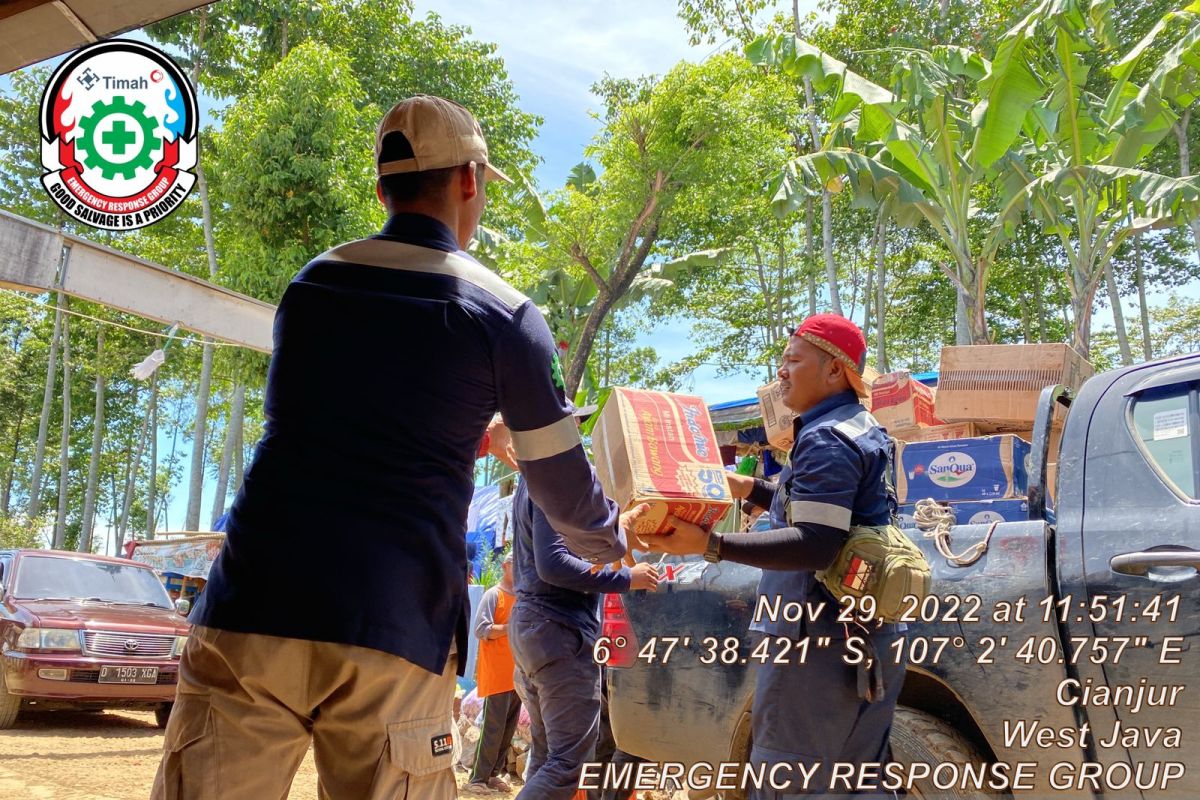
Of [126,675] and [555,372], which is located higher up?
[555,372]

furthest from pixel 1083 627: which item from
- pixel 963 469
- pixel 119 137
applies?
pixel 119 137

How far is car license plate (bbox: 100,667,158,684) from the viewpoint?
9039 millimetres

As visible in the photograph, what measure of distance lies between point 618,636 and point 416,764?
8.49 feet

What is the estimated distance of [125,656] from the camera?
30.0ft

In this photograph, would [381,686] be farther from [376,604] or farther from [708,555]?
[708,555]

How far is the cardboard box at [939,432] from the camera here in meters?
7.02

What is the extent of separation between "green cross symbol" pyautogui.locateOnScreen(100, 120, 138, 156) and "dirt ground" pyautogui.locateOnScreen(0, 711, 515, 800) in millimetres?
5624

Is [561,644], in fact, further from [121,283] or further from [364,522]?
[121,283]

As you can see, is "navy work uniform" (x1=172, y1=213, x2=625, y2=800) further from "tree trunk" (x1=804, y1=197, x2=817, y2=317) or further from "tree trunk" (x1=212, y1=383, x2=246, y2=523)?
"tree trunk" (x1=212, y1=383, x2=246, y2=523)

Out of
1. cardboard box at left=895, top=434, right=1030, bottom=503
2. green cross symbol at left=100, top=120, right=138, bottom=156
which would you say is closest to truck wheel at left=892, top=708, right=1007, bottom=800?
cardboard box at left=895, top=434, right=1030, bottom=503

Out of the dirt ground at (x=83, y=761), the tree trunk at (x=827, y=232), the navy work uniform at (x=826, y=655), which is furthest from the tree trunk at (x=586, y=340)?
the navy work uniform at (x=826, y=655)

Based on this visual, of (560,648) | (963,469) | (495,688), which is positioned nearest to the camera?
(560,648)

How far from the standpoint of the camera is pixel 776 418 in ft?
26.1

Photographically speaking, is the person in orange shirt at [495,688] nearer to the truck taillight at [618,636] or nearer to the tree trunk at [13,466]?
the truck taillight at [618,636]
